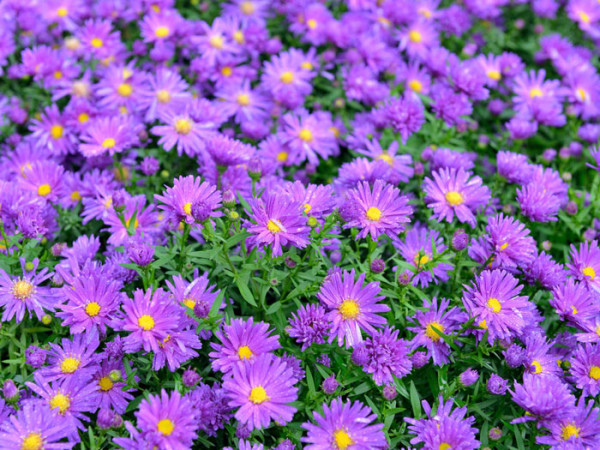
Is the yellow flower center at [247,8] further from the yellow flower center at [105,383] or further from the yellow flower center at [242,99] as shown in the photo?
the yellow flower center at [105,383]

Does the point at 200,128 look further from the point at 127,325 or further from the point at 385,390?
the point at 385,390

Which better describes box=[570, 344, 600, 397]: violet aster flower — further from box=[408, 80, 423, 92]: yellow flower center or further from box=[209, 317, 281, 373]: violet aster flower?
box=[408, 80, 423, 92]: yellow flower center

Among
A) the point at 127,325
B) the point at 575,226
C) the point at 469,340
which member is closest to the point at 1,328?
the point at 127,325

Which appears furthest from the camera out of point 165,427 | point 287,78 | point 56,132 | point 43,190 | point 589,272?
point 287,78

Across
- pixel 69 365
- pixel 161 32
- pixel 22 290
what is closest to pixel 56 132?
pixel 161 32

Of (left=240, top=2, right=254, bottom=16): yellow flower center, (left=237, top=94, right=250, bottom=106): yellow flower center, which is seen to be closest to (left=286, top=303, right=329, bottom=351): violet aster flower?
(left=237, top=94, right=250, bottom=106): yellow flower center

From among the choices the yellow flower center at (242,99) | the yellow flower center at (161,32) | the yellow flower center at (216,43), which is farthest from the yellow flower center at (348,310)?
the yellow flower center at (161,32)

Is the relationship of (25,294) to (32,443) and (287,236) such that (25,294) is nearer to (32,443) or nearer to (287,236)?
(32,443)
